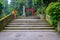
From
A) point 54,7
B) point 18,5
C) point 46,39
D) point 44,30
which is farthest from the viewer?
point 18,5

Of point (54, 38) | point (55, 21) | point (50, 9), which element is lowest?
point (54, 38)

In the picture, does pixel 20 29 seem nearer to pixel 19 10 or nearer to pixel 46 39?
pixel 46 39

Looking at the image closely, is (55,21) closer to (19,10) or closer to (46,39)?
(46,39)

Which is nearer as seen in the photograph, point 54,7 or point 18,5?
point 54,7

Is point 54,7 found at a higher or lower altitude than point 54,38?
higher

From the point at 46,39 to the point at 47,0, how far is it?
28.7 ft

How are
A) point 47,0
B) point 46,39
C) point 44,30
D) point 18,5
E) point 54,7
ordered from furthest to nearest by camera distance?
point 18,5, point 47,0, point 44,30, point 54,7, point 46,39

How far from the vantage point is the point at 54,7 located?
1087cm

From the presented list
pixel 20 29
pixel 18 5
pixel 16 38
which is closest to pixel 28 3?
pixel 18 5

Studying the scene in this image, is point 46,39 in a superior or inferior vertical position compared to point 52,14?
inferior

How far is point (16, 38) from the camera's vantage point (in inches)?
360

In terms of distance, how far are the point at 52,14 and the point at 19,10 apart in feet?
57.1

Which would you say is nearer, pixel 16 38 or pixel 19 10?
pixel 16 38

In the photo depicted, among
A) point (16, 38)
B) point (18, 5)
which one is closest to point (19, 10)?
point (18, 5)
